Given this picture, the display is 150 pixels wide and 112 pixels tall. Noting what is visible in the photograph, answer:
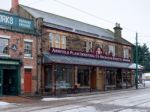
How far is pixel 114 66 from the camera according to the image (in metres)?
45.6

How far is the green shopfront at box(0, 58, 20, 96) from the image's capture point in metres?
30.8

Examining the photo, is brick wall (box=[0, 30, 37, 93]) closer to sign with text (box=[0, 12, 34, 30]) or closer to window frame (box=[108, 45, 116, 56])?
sign with text (box=[0, 12, 34, 30])

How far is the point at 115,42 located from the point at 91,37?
768cm

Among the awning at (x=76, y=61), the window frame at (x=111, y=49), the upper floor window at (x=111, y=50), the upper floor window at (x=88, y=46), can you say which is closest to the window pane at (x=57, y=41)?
the awning at (x=76, y=61)

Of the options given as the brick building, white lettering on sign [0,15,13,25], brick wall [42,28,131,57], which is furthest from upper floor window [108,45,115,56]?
white lettering on sign [0,15,13,25]

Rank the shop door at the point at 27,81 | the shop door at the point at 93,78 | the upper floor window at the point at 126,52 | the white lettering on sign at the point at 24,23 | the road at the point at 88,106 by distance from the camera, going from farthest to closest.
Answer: the upper floor window at the point at 126,52 < the shop door at the point at 93,78 < the shop door at the point at 27,81 < the white lettering on sign at the point at 24,23 < the road at the point at 88,106

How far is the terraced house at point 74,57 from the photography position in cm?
3550

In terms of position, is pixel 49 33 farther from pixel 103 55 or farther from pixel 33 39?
pixel 103 55

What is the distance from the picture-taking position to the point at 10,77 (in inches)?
1286

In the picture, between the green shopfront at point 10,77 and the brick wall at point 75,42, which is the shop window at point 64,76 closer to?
the brick wall at point 75,42

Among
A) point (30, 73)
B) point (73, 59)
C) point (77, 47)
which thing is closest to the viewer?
point (30, 73)

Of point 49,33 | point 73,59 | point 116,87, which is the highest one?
point 49,33

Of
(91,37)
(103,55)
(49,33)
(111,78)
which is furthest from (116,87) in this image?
(49,33)

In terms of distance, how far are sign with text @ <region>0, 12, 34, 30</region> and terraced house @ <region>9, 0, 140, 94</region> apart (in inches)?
50.1
